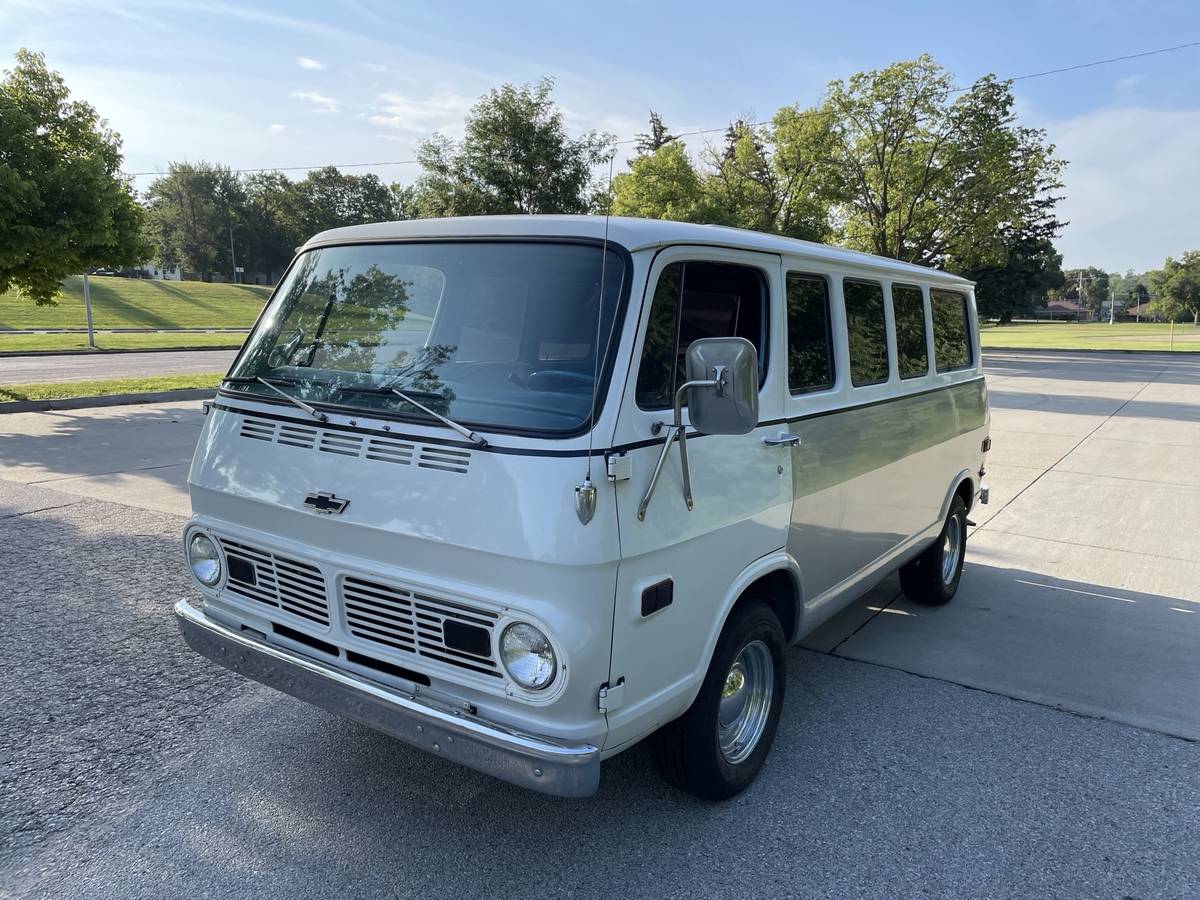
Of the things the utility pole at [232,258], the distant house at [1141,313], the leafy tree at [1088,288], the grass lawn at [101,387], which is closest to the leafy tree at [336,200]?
the utility pole at [232,258]

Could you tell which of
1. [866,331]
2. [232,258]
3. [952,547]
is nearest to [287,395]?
[866,331]

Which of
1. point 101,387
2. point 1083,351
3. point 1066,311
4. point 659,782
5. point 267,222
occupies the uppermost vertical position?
point 267,222

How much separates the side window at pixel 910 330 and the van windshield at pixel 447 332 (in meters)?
2.34

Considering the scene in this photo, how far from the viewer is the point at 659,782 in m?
3.45

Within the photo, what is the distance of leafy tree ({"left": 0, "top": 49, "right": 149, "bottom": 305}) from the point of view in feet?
40.3

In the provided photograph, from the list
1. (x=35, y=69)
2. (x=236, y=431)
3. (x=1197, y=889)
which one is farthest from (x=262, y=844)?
(x=35, y=69)

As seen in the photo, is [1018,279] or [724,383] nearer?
[724,383]

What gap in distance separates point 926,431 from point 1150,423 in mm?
12262

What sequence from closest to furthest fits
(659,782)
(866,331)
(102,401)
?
(659,782), (866,331), (102,401)

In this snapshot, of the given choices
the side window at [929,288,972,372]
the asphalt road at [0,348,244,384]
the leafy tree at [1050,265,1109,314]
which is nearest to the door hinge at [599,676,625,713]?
the side window at [929,288,972,372]

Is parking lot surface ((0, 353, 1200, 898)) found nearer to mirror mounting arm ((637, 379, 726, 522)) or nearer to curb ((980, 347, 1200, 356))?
mirror mounting arm ((637, 379, 726, 522))

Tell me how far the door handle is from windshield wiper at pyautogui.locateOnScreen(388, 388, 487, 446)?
3.90 feet

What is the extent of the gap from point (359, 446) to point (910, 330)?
320cm

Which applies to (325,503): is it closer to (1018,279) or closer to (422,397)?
(422,397)
